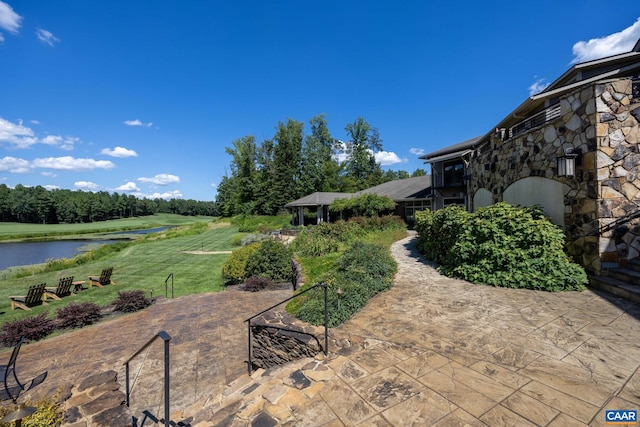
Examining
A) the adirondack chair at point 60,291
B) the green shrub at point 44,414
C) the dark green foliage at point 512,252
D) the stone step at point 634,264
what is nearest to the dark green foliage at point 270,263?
the dark green foliage at point 512,252

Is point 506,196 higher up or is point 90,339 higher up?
point 506,196

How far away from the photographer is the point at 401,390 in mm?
2861

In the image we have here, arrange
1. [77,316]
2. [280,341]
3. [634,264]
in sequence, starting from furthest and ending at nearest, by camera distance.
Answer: [77,316]
[634,264]
[280,341]

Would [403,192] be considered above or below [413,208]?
above

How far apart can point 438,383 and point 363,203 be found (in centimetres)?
1985

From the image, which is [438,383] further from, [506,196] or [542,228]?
[506,196]

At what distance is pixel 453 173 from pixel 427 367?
723 inches

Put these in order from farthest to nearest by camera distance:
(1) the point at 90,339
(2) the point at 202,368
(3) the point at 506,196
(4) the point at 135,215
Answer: (4) the point at 135,215, (3) the point at 506,196, (1) the point at 90,339, (2) the point at 202,368

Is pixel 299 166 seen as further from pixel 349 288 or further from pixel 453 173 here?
pixel 349 288

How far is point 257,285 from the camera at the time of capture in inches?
432

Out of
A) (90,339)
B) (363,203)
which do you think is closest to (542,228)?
(90,339)

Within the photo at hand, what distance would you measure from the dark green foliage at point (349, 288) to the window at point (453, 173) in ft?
42.6

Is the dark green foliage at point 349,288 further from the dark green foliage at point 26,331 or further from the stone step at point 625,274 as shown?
the dark green foliage at point 26,331

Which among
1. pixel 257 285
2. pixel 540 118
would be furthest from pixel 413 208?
pixel 257 285
